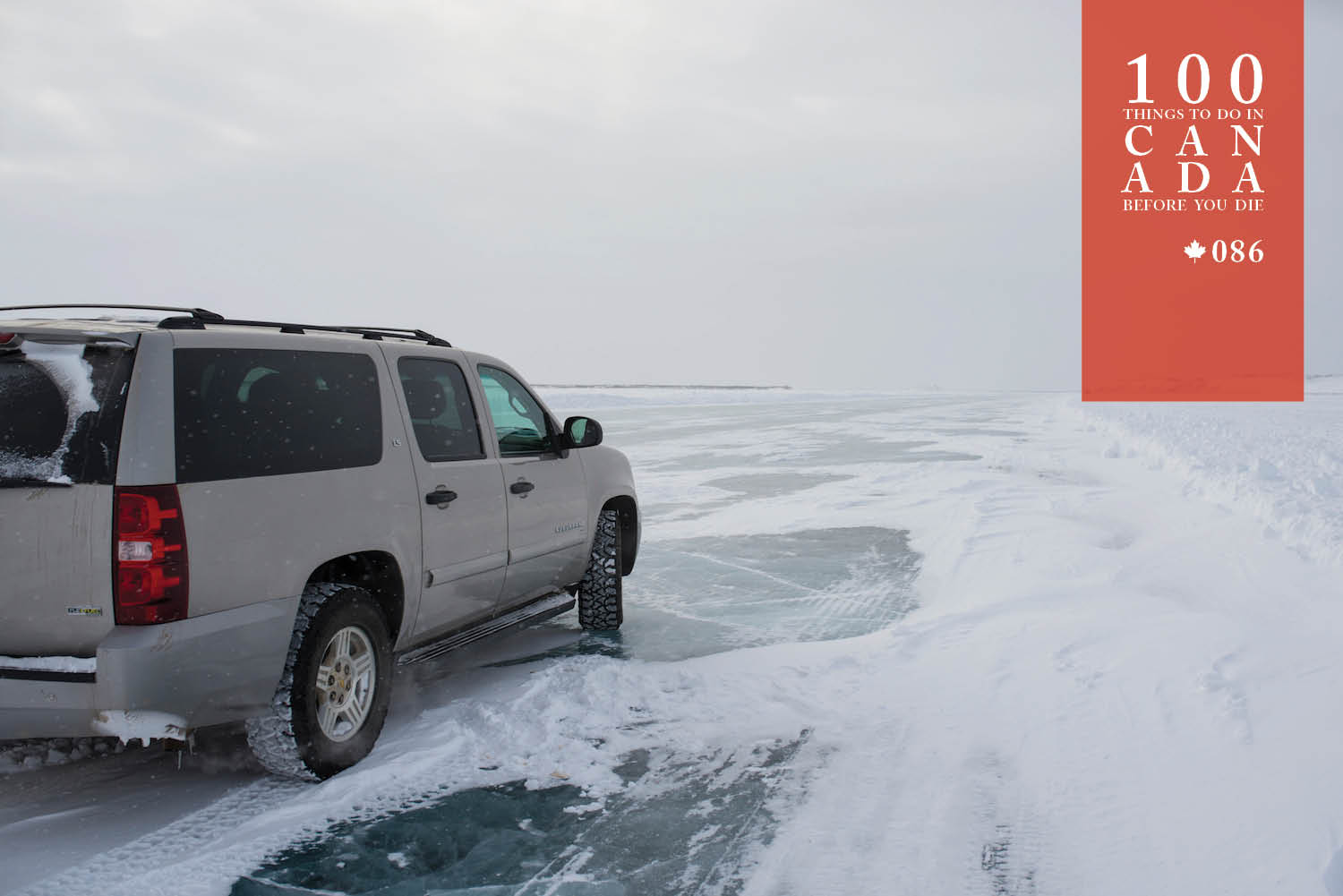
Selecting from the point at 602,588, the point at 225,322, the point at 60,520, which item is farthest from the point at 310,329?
the point at 602,588

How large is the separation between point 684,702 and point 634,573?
3528mm

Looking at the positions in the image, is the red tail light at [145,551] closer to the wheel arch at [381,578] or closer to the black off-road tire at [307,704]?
the black off-road tire at [307,704]

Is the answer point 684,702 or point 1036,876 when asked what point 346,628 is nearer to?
point 684,702

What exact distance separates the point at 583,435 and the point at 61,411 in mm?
3258

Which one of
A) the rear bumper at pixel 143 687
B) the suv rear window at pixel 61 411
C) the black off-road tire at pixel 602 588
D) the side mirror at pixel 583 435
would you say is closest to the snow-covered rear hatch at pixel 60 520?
the suv rear window at pixel 61 411

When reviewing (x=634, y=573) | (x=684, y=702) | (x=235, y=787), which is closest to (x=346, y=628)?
(x=235, y=787)

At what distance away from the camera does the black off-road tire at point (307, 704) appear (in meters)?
4.25

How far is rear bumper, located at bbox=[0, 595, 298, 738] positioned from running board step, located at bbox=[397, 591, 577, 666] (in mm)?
1186

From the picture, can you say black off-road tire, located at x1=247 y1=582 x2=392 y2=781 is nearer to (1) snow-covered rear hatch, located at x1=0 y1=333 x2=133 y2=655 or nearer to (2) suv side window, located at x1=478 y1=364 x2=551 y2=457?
(1) snow-covered rear hatch, located at x1=0 y1=333 x2=133 y2=655

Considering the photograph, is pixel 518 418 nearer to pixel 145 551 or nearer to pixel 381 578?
pixel 381 578

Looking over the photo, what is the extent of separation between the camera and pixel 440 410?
5523mm

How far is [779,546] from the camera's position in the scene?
1019cm

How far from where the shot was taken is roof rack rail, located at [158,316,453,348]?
4.16m

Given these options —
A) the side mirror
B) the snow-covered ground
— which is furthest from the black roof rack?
the snow-covered ground
